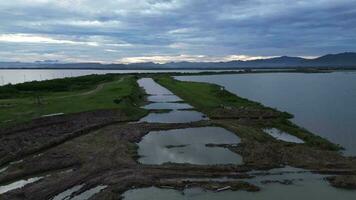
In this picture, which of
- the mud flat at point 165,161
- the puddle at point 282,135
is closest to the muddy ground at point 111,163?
the mud flat at point 165,161

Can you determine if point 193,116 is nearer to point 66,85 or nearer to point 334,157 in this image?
point 334,157

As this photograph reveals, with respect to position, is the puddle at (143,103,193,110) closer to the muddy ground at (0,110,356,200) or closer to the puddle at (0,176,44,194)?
the muddy ground at (0,110,356,200)

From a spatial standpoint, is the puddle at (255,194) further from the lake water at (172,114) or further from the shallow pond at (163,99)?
the shallow pond at (163,99)

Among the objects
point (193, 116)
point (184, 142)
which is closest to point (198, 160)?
point (184, 142)

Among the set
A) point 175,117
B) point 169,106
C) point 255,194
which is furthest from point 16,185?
point 169,106

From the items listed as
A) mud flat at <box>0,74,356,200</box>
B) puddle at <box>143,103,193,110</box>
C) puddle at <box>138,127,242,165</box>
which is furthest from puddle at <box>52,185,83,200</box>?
puddle at <box>143,103,193,110</box>
